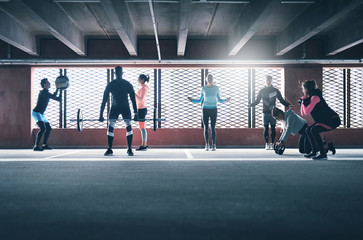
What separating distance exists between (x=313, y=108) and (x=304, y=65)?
4.71 meters

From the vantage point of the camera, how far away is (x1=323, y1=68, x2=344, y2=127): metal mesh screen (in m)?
8.54

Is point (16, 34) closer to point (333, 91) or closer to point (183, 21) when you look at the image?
point (183, 21)

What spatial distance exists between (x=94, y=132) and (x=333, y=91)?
325 inches

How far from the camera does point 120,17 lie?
5.32 meters

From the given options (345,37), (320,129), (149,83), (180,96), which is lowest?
(320,129)

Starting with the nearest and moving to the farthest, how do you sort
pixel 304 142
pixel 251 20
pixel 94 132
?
pixel 304 142 < pixel 251 20 < pixel 94 132

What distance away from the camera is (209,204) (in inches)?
75.8

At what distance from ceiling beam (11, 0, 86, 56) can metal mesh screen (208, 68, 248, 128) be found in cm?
431

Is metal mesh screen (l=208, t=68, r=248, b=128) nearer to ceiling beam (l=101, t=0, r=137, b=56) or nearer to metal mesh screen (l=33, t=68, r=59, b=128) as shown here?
ceiling beam (l=101, t=0, r=137, b=56)

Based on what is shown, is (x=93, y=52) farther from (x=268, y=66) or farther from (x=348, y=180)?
(x=348, y=180)

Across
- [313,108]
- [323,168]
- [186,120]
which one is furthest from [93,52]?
[323,168]

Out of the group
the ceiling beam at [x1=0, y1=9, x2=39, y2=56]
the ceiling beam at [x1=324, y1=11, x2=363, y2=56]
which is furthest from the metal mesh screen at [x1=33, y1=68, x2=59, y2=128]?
the ceiling beam at [x1=324, y1=11, x2=363, y2=56]

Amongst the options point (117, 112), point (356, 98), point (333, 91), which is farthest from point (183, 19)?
point (356, 98)

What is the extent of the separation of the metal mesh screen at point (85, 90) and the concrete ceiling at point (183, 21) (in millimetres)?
982
